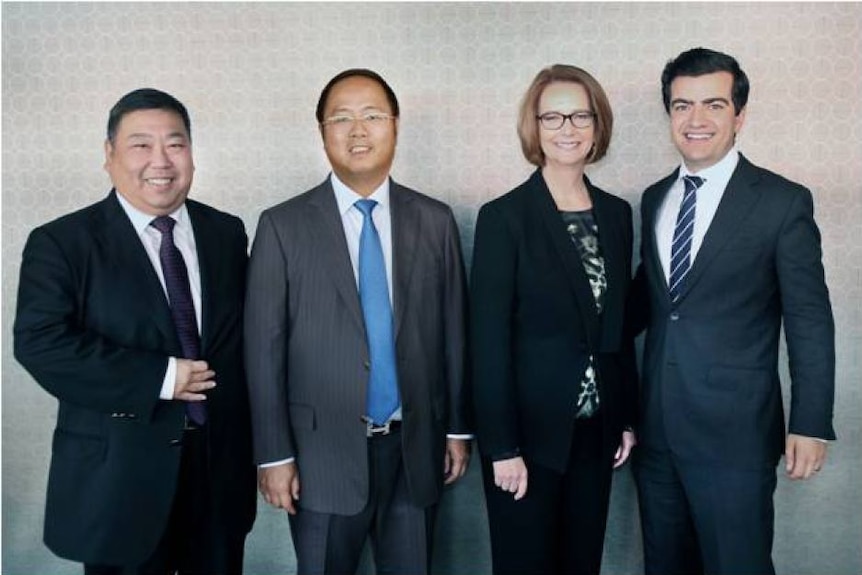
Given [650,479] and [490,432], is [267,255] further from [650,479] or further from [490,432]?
[650,479]

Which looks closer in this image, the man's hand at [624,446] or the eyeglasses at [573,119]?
the eyeglasses at [573,119]

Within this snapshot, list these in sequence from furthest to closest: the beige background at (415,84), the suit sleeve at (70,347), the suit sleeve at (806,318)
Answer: the beige background at (415,84), the suit sleeve at (806,318), the suit sleeve at (70,347)

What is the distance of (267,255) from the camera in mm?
2145

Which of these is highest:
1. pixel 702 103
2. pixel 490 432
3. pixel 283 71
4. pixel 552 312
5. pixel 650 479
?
pixel 283 71

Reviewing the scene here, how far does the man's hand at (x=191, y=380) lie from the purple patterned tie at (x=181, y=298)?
0.20 ft

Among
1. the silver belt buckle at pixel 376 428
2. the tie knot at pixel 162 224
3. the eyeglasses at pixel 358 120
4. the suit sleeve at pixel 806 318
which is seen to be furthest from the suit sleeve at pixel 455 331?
the suit sleeve at pixel 806 318

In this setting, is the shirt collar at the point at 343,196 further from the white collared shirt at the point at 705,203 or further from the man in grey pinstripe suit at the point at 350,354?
the white collared shirt at the point at 705,203

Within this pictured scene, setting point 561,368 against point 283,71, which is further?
point 283,71

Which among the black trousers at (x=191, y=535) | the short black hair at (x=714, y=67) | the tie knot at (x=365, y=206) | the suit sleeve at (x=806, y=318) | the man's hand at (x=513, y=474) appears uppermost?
→ the short black hair at (x=714, y=67)

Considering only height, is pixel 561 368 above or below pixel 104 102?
below

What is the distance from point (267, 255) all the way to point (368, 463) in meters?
0.67

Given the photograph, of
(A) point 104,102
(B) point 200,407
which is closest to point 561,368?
(B) point 200,407

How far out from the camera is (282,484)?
2.16 m

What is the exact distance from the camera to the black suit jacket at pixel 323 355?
214 cm
